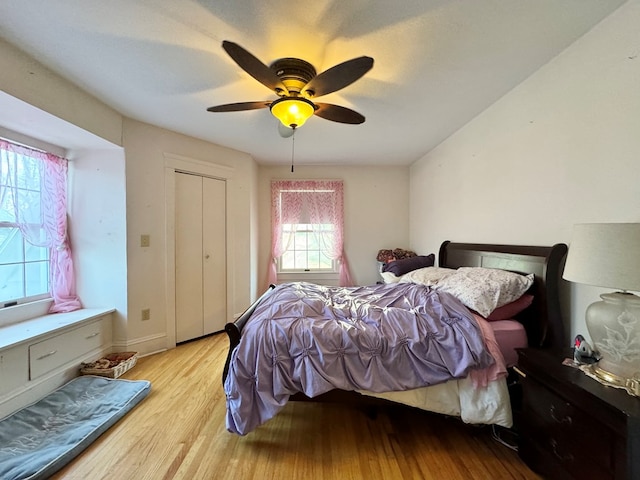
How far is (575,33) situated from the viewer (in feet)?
5.17

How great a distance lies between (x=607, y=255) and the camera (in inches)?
43.4

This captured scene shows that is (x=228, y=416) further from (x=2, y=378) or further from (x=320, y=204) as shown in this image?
(x=320, y=204)

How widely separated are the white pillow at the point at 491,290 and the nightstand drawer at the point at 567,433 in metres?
0.46

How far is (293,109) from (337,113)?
37cm

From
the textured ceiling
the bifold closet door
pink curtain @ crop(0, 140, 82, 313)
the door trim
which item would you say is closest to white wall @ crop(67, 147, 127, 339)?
Result: pink curtain @ crop(0, 140, 82, 313)

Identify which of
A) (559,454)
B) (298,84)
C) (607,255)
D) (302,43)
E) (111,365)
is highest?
(302,43)

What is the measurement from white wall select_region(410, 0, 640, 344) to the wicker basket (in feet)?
11.7

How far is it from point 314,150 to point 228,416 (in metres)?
3.22

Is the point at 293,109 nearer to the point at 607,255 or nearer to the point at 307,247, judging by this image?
the point at 607,255

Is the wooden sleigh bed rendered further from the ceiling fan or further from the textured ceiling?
the ceiling fan

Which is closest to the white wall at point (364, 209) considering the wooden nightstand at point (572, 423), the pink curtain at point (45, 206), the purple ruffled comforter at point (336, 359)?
the pink curtain at point (45, 206)

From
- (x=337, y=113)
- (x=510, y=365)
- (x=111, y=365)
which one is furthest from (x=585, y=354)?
(x=111, y=365)

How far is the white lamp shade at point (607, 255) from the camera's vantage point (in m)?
1.04

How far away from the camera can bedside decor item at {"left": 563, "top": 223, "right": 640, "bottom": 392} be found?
1051 millimetres
